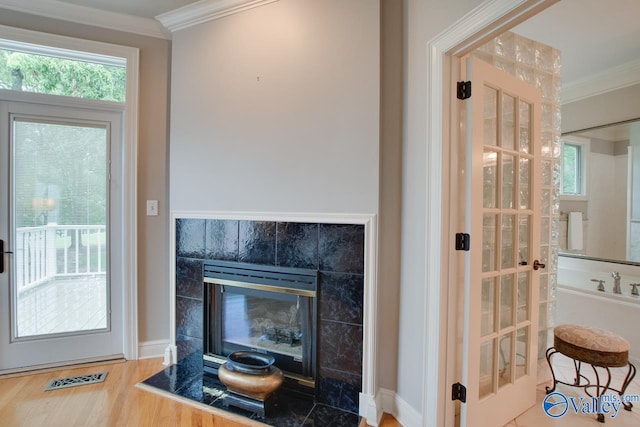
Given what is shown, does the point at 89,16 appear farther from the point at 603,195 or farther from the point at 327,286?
the point at 603,195

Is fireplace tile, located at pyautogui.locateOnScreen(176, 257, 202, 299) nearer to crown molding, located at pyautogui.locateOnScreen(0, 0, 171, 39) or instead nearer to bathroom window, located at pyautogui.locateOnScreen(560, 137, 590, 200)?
crown molding, located at pyautogui.locateOnScreen(0, 0, 171, 39)

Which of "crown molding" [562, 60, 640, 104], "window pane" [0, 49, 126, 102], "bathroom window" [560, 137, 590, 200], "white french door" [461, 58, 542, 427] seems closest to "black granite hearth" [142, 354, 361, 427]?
"white french door" [461, 58, 542, 427]

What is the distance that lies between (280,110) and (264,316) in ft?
4.82

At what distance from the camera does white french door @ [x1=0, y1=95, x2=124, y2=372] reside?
7.36 ft

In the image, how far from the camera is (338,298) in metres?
1.86

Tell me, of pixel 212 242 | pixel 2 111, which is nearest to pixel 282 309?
pixel 212 242

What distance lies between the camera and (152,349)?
2510mm

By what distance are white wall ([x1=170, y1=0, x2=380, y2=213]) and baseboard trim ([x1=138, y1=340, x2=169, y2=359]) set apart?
1198mm

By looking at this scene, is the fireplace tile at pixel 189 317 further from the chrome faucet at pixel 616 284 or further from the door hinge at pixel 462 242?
the chrome faucet at pixel 616 284

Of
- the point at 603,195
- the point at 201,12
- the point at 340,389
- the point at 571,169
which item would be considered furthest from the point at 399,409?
the point at 571,169

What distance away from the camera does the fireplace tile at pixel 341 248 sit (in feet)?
5.91

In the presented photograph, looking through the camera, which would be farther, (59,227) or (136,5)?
(59,227)

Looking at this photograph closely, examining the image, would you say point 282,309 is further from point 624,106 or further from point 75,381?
point 624,106

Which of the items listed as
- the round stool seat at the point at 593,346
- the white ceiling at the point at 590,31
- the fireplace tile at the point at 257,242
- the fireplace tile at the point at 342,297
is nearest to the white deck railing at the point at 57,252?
the fireplace tile at the point at 257,242
